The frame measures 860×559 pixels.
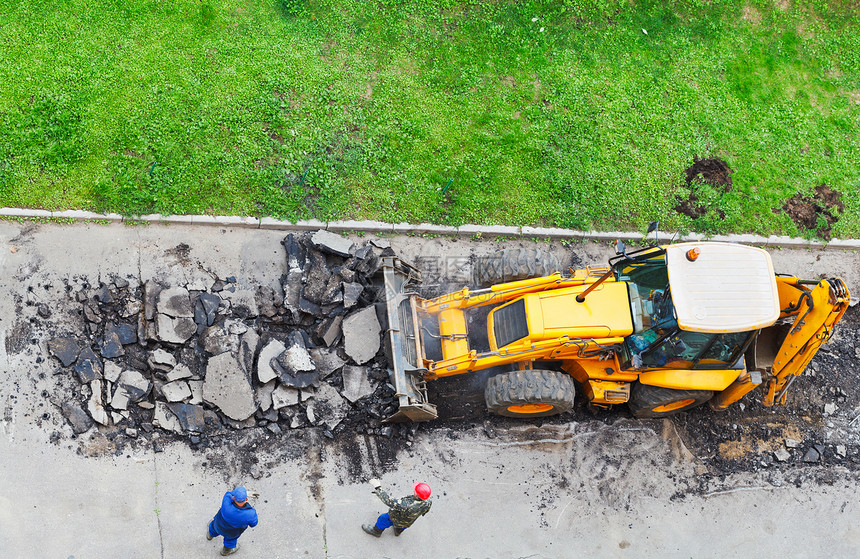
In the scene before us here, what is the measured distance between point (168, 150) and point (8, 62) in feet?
8.94

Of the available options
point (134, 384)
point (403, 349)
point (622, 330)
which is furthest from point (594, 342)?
point (134, 384)

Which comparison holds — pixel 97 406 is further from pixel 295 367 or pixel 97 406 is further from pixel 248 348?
pixel 295 367

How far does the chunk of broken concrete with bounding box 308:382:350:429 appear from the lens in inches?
317

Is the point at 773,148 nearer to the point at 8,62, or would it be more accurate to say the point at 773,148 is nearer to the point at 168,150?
the point at 168,150

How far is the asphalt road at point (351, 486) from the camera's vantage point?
7418 mm

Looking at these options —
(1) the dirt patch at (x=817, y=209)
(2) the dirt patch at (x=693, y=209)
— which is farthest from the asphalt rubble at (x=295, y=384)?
(2) the dirt patch at (x=693, y=209)

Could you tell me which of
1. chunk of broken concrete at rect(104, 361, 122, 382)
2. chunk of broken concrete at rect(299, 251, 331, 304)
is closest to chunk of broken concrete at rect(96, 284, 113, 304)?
chunk of broken concrete at rect(104, 361, 122, 382)

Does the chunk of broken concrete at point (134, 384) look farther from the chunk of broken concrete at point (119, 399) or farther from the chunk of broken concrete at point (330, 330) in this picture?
the chunk of broken concrete at point (330, 330)

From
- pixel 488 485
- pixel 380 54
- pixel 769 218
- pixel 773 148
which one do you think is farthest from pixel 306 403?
pixel 773 148

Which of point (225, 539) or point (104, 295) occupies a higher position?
point (104, 295)

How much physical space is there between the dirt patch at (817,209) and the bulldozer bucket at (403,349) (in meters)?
6.09

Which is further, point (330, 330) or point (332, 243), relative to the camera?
point (332, 243)

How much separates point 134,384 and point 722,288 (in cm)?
660

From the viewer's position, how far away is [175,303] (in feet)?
27.2
